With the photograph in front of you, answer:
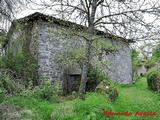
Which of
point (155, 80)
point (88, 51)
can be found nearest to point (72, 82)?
point (88, 51)

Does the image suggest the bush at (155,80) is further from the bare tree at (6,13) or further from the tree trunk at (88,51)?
the bare tree at (6,13)

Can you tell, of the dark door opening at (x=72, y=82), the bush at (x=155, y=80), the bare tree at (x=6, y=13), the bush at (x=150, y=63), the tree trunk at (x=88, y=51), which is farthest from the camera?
the bush at (x=150, y=63)

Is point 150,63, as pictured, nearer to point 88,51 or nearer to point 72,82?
point 72,82

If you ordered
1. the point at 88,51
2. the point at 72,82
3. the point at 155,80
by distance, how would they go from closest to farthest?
the point at 88,51 → the point at 155,80 → the point at 72,82

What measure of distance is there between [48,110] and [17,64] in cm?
391

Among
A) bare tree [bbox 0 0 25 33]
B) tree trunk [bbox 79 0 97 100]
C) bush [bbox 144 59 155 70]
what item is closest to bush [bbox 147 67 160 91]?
tree trunk [bbox 79 0 97 100]

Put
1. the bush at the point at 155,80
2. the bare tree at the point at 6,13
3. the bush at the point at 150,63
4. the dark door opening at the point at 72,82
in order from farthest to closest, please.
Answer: the bush at the point at 150,63 < the dark door opening at the point at 72,82 < the bush at the point at 155,80 < the bare tree at the point at 6,13

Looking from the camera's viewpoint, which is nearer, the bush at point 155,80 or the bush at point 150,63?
the bush at point 155,80

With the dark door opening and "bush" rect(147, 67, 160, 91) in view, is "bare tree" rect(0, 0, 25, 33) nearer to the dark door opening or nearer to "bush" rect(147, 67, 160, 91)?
the dark door opening

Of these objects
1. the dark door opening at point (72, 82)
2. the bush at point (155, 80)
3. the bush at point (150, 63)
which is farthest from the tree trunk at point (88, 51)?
the bush at point (150, 63)

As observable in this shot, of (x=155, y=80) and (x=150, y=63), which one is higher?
(x=150, y=63)

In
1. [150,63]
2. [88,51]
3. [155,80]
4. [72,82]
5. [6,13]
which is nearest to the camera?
[6,13]

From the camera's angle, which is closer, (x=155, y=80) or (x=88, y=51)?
(x=88, y=51)

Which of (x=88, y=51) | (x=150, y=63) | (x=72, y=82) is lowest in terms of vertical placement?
(x=72, y=82)
